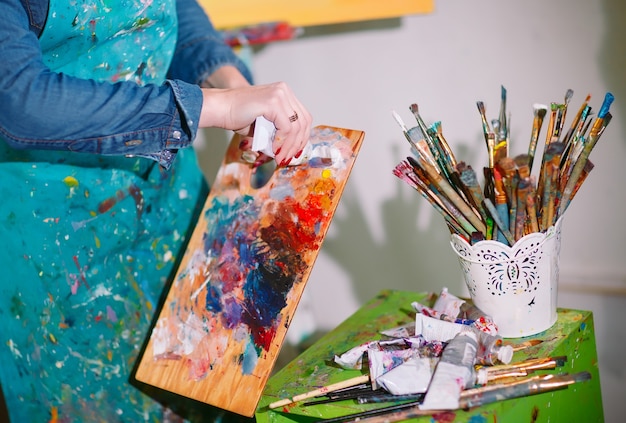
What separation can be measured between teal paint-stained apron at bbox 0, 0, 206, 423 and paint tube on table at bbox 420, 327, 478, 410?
56 centimetres

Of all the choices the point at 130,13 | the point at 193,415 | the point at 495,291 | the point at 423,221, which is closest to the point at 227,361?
the point at 193,415

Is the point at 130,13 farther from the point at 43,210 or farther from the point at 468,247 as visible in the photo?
the point at 468,247

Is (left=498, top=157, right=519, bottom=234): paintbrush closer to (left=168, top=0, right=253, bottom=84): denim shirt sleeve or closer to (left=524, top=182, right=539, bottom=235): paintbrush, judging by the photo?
(left=524, top=182, right=539, bottom=235): paintbrush

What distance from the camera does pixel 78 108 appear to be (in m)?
0.92

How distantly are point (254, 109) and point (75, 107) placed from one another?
0.23 meters

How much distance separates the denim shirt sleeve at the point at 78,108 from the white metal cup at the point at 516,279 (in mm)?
424

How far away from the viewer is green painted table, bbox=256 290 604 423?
892 millimetres

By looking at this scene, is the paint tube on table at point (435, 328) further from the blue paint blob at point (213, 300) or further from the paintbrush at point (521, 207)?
the blue paint blob at point (213, 300)

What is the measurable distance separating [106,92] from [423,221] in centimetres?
109

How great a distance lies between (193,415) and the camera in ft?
4.18

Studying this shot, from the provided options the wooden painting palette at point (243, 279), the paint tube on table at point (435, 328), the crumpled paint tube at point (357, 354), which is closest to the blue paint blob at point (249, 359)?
the wooden painting palette at point (243, 279)

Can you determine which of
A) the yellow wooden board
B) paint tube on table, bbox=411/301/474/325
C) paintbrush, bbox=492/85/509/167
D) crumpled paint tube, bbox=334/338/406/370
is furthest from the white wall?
crumpled paint tube, bbox=334/338/406/370

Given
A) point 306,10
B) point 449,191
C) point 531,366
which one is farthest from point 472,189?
point 306,10

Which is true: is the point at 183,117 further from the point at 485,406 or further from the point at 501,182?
the point at 485,406
